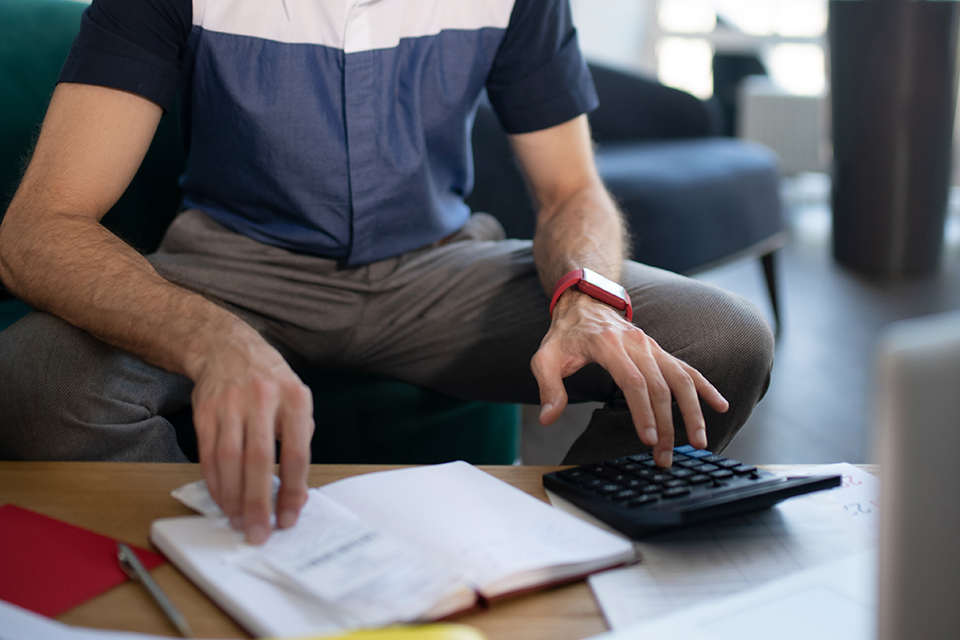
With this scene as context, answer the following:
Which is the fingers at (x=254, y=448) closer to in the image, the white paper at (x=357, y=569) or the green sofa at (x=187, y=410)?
the white paper at (x=357, y=569)

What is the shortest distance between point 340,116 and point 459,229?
0.81ft

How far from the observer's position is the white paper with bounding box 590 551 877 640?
15.8 inches

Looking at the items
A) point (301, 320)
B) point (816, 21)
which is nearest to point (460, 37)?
point (301, 320)

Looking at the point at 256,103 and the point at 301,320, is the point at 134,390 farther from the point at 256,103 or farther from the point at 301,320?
the point at 256,103

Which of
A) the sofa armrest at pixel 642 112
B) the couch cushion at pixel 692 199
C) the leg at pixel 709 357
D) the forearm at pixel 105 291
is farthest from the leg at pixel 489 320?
the sofa armrest at pixel 642 112

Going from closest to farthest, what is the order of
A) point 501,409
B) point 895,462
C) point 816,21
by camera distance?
point 895,462 < point 501,409 < point 816,21

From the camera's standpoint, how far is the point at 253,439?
48cm

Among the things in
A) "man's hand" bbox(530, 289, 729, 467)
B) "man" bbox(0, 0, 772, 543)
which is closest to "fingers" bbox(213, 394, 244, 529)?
"man" bbox(0, 0, 772, 543)

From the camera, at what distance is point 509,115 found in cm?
108

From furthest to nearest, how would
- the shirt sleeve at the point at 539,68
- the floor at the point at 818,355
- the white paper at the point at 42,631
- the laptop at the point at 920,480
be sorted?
1. the floor at the point at 818,355
2. the shirt sleeve at the point at 539,68
3. the white paper at the point at 42,631
4. the laptop at the point at 920,480

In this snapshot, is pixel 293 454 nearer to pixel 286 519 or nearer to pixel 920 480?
pixel 286 519

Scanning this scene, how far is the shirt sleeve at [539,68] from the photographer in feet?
3.39

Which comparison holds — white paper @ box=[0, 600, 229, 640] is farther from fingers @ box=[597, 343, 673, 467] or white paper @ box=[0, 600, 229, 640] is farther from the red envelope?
fingers @ box=[597, 343, 673, 467]

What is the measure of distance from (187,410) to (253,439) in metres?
0.44
